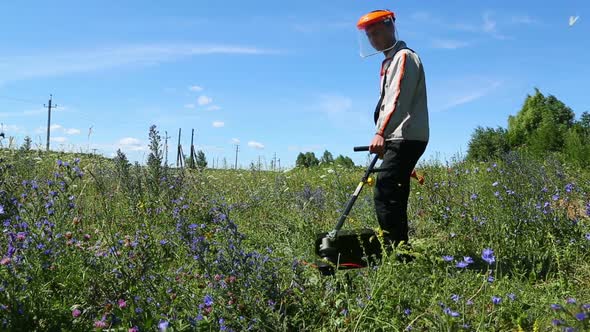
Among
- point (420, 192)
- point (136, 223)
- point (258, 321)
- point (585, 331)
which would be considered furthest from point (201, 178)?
point (585, 331)

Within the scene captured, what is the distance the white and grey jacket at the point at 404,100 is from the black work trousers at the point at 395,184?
8 centimetres

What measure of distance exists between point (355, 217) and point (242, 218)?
1.40 m

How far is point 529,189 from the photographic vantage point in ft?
16.0

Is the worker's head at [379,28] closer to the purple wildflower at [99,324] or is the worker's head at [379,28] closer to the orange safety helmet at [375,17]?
the orange safety helmet at [375,17]

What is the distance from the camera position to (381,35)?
3.78 meters

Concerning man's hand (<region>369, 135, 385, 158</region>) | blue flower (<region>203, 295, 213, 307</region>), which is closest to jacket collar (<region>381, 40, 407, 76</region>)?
man's hand (<region>369, 135, 385, 158</region>)

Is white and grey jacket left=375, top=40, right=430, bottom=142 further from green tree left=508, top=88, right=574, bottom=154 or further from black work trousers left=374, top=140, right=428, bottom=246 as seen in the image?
green tree left=508, top=88, right=574, bottom=154

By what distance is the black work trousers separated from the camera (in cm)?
366

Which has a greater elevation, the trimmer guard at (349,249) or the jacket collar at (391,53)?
the jacket collar at (391,53)

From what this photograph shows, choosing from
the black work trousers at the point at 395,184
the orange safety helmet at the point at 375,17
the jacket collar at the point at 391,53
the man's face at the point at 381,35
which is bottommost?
the black work trousers at the point at 395,184

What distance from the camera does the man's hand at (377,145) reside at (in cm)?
357

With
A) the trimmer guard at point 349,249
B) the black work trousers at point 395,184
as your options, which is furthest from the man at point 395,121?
the trimmer guard at point 349,249

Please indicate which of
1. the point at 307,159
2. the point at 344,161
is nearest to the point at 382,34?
the point at 344,161

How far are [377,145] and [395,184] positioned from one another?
13.5 inches
